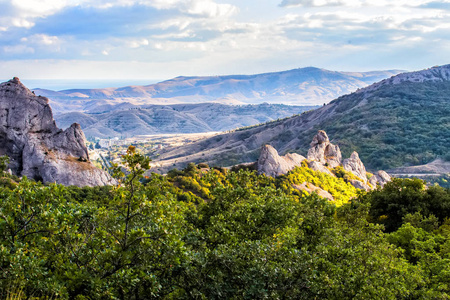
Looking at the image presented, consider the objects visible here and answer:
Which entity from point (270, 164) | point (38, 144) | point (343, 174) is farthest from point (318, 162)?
point (38, 144)

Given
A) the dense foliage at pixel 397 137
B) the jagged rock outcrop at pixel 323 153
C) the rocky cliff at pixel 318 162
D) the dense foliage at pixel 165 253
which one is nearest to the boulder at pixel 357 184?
the rocky cliff at pixel 318 162

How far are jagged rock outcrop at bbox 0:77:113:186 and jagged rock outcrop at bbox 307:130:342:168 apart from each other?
160 ft

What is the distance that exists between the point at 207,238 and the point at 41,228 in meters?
7.72

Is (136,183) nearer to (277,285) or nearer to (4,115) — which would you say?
(277,285)

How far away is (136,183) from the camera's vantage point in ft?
46.4

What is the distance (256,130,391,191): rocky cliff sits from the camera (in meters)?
69.4

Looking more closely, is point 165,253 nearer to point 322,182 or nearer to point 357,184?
point 322,182

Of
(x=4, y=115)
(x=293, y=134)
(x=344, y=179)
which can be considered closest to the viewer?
(x=4, y=115)

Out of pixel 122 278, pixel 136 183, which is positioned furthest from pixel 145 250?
pixel 136 183

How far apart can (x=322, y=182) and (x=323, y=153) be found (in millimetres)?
18466

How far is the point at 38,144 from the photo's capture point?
60875 millimetres

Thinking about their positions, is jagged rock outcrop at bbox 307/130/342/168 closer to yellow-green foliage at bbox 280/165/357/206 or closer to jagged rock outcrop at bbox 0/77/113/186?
yellow-green foliage at bbox 280/165/357/206

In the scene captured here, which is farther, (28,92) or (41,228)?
(28,92)

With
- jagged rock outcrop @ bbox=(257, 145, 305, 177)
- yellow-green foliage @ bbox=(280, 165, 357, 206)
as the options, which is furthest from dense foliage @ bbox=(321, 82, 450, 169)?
jagged rock outcrop @ bbox=(257, 145, 305, 177)
